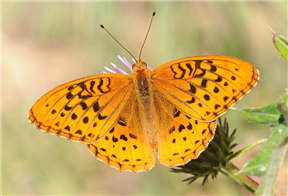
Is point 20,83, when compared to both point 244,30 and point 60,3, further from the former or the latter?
point 244,30

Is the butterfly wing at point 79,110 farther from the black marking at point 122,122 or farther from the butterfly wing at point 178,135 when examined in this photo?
the butterfly wing at point 178,135

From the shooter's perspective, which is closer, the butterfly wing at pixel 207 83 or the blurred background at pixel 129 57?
the butterfly wing at pixel 207 83

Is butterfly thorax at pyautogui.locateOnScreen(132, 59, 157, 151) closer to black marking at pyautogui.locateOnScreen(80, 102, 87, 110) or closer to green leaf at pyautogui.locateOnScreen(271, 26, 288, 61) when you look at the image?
black marking at pyautogui.locateOnScreen(80, 102, 87, 110)

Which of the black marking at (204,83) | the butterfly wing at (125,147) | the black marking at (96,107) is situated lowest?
the butterfly wing at (125,147)

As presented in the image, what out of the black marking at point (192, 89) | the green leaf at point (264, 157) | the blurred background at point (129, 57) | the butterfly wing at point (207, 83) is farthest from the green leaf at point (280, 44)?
the blurred background at point (129, 57)

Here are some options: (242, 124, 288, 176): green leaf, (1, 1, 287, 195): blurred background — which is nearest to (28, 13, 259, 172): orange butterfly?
(242, 124, 288, 176): green leaf
